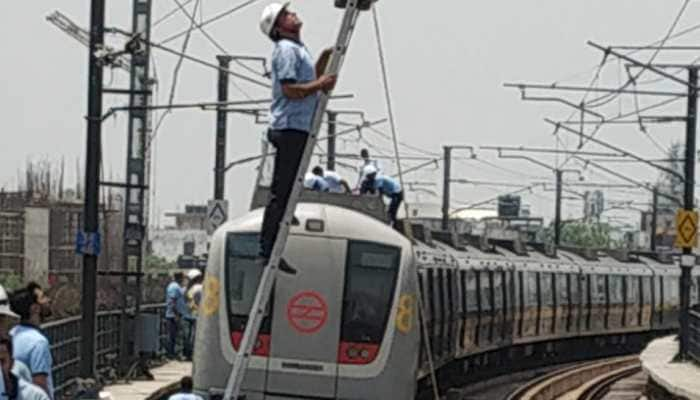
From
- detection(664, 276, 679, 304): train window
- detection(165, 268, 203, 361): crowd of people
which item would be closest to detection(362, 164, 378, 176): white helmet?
detection(165, 268, 203, 361): crowd of people

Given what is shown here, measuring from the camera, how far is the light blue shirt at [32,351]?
32.2 ft

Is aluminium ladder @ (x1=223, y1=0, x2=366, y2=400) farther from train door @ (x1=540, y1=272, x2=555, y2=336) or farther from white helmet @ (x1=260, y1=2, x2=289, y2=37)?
train door @ (x1=540, y1=272, x2=555, y2=336)

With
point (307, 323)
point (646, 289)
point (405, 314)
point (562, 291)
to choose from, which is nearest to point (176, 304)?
point (562, 291)

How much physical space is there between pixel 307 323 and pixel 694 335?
17.5 meters

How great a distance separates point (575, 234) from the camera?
442 feet

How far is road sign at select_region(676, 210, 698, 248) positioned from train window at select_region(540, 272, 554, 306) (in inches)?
239

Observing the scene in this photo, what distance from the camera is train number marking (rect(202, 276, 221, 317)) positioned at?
18.1 metres

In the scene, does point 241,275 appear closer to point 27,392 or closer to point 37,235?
point 27,392

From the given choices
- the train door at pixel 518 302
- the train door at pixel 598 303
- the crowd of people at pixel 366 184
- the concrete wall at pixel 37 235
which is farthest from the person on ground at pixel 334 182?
the concrete wall at pixel 37 235

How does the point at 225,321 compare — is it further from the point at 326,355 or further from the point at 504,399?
the point at 504,399

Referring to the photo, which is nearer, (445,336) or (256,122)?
(445,336)

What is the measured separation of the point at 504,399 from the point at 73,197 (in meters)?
45.5

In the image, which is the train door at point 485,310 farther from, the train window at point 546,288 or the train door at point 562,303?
the train door at point 562,303

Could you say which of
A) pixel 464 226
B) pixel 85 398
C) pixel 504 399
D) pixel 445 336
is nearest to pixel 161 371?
pixel 504 399
